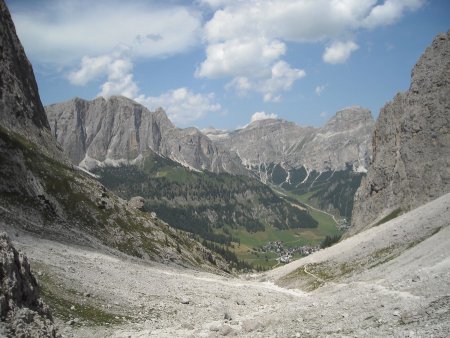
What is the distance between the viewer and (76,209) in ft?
342

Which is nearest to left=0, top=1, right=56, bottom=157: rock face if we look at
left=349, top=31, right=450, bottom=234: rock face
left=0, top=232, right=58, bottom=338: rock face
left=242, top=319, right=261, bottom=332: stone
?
left=0, top=232, right=58, bottom=338: rock face

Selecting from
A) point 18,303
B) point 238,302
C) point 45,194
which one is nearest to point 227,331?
point 18,303

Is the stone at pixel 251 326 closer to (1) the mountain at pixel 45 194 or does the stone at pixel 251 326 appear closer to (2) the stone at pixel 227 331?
(2) the stone at pixel 227 331

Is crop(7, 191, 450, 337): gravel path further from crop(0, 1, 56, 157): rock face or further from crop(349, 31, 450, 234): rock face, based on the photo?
crop(349, 31, 450, 234): rock face

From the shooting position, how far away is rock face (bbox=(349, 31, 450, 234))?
482ft

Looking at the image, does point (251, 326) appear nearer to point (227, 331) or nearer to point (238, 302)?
point (227, 331)

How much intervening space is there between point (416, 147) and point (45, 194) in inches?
4894

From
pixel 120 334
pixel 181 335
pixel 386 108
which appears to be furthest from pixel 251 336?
pixel 386 108

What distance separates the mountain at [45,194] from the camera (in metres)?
85.2

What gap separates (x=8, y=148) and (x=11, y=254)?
72.6 metres

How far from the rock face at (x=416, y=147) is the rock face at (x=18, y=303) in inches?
5237

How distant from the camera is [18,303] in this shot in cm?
2966

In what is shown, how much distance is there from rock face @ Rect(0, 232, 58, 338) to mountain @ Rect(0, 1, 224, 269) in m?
36.5

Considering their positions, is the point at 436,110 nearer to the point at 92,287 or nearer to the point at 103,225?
the point at 103,225
